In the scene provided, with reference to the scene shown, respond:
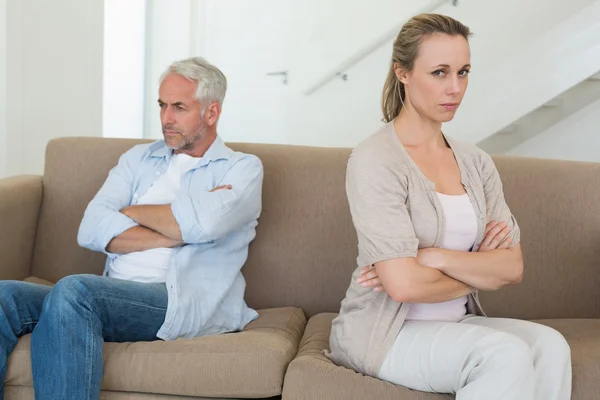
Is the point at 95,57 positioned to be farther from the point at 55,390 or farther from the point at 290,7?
the point at 55,390

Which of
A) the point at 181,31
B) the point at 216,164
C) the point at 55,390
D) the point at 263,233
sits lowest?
the point at 55,390

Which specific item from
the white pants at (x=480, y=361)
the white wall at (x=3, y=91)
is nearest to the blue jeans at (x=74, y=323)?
the white pants at (x=480, y=361)

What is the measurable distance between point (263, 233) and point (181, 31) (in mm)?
3490

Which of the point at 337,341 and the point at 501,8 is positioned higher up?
the point at 501,8

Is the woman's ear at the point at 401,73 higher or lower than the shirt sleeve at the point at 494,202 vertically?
higher

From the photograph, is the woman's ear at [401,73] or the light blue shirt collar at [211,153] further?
the light blue shirt collar at [211,153]

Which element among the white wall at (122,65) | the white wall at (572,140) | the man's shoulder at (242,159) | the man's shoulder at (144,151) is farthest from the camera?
the white wall at (122,65)

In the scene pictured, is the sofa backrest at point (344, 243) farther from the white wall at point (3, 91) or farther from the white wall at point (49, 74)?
the white wall at point (49, 74)

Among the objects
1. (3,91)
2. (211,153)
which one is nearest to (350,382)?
(211,153)

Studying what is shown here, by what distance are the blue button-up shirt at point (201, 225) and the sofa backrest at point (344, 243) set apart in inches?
6.6

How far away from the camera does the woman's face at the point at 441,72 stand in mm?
1916

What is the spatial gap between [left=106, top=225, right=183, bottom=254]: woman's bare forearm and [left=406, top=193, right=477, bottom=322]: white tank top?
728 mm

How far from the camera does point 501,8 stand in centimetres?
533

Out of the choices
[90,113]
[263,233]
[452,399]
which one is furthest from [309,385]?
[90,113]
